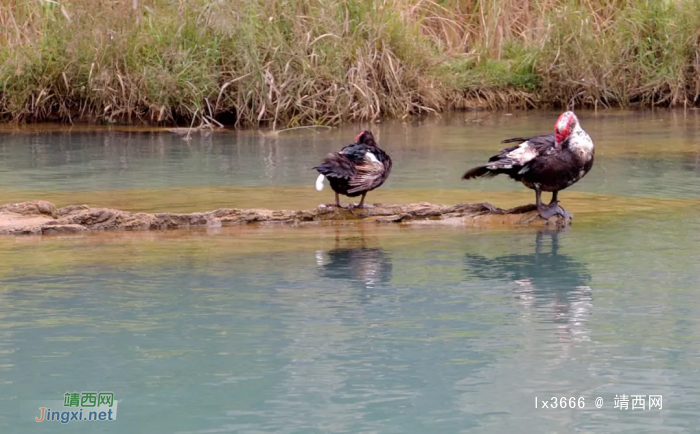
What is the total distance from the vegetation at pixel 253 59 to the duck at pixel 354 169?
Answer: 582 centimetres

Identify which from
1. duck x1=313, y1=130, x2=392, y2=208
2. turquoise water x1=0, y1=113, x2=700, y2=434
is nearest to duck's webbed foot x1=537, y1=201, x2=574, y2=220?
turquoise water x1=0, y1=113, x2=700, y2=434

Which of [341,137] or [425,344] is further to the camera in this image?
[341,137]

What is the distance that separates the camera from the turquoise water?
3695mm

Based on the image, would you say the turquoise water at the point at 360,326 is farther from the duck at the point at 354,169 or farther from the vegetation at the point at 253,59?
the vegetation at the point at 253,59

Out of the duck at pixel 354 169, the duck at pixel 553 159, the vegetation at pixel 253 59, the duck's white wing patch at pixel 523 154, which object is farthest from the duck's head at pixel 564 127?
the vegetation at pixel 253 59

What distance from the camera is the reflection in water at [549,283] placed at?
4.70 m

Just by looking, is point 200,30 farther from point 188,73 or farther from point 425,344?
point 425,344

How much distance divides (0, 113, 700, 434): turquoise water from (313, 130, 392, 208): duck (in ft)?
0.87

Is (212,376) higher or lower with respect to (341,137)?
lower

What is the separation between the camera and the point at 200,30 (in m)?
12.7

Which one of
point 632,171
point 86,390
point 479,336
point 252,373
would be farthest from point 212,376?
point 632,171

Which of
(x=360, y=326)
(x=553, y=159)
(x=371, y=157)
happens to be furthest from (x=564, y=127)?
(x=360, y=326)

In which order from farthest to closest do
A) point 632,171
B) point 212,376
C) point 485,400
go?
1. point 632,171
2. point 212,376
3. point 485,400

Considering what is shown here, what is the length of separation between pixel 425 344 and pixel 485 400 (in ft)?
2.06
